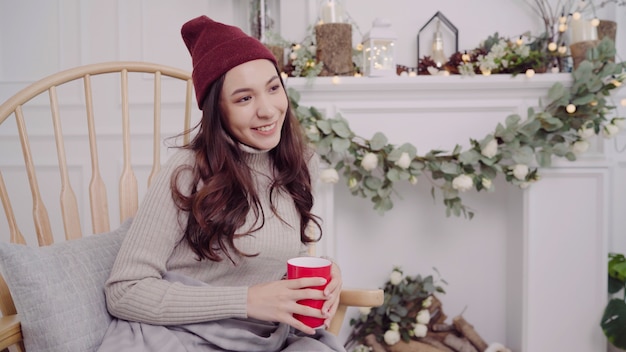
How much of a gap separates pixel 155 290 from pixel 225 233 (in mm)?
188

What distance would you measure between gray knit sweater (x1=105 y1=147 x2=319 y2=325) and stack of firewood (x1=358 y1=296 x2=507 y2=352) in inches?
40.6

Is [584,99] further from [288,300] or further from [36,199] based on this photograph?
[36,199]

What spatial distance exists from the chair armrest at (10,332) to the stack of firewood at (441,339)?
1445mm

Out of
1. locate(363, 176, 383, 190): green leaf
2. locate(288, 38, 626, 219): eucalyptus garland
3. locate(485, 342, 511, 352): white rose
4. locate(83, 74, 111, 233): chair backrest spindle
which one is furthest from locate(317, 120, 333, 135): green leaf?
locate(485, 342, 511, 352): white rose

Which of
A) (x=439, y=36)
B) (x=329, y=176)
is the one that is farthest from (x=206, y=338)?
(x=439, y=36)

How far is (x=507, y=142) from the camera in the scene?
1795 millimetres

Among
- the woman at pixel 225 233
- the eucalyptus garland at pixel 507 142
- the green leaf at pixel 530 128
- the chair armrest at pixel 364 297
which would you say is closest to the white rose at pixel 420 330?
the eucalyptus garland at pixel 507 142

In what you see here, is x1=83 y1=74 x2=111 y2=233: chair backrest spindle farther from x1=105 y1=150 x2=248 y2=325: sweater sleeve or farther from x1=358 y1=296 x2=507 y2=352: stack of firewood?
x1=358 y1=296 x2=507 y2=352: stack of firewood

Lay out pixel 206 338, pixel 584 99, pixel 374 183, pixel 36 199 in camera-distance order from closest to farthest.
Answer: pixel 206 338 < pixel 36 199 < pixel 584 99 < pixel 374 183

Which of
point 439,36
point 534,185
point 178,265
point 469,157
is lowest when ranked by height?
point 178,265

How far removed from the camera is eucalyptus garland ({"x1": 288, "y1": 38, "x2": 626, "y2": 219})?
1.76 meters

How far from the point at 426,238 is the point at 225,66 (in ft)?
4.63

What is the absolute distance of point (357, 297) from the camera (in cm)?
106

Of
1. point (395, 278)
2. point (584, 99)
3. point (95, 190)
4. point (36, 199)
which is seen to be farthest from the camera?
point (395, 278)
